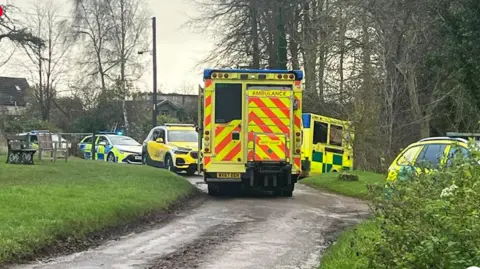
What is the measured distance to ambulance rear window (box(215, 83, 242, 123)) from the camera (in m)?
14.4

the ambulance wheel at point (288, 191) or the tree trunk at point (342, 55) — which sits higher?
the tree trunk at point (342, 55)

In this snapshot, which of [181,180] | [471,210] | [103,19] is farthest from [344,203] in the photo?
[103,19]

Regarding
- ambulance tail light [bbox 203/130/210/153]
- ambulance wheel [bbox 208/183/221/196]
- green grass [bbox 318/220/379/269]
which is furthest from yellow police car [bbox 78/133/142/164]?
green grass [bbox 318/220/379/269]

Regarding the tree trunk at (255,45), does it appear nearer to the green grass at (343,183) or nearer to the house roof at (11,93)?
the green grass at (343,183)

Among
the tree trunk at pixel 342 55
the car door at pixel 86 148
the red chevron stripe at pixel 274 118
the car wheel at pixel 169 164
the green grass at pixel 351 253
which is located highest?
the tree trunk at pixel 342 55

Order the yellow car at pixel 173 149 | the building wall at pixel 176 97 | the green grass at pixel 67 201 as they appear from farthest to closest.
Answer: the building wall at pixel 176 97 < the yellow car at pixel 173 149 < the green grass at pixel 67 201

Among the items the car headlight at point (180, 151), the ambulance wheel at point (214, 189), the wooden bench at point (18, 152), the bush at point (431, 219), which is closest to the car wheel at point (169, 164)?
the car headlight at point (180, 151)

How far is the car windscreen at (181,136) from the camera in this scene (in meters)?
22.6

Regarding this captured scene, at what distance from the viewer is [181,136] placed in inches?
897

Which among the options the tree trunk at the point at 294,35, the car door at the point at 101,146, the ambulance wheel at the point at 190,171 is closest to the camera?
the ambulance wheel at the point at 190,171

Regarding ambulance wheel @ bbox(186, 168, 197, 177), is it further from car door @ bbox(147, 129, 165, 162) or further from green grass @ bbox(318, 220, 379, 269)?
green grass @ bbox(318, 220, 379, 269)

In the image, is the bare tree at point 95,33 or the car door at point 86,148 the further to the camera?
the bare tree at point 95,33

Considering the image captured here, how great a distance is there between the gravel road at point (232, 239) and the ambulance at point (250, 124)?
2.91ft

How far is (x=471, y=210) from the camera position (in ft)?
15.4
